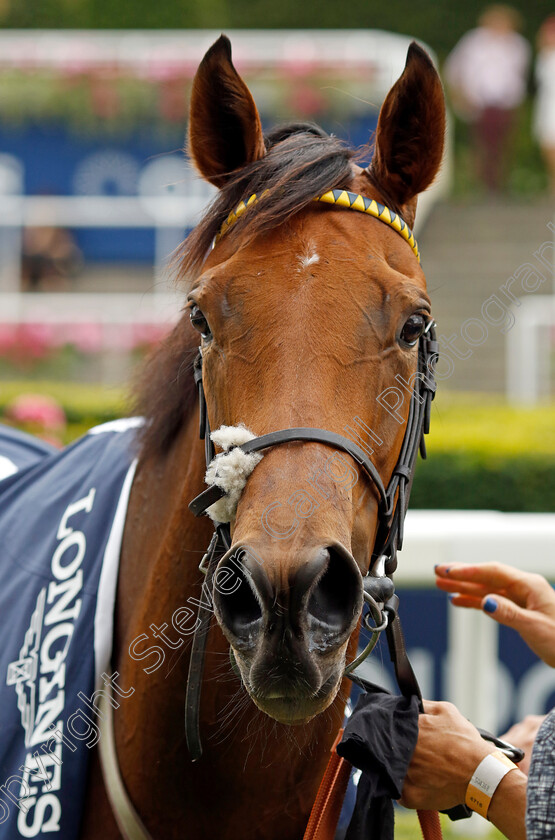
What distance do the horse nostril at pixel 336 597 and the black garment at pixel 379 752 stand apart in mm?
462

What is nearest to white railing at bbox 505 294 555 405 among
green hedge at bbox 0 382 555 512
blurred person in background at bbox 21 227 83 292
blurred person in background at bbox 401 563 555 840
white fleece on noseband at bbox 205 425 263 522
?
green hedge at bbox 0 382 555 512

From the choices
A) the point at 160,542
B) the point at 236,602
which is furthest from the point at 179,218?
the point at 236,602

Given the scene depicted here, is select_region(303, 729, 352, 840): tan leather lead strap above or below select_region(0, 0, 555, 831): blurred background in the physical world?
below

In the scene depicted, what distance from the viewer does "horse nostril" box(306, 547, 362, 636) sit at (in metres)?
1.58

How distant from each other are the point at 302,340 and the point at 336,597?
19.1 inches

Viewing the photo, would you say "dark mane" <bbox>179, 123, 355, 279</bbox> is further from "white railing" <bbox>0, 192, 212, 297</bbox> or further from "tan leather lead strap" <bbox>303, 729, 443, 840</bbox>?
"white railing" <bbox>0, 192, 212, 297</bbox>

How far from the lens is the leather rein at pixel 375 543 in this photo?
183 centimetres

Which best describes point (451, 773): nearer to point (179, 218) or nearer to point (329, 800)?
point (329, 800)

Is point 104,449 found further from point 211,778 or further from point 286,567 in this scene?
point 286,567

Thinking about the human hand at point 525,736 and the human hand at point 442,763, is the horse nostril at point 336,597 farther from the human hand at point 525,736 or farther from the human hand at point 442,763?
the human hand at point 525,736

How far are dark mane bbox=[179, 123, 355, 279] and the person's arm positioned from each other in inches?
45.6

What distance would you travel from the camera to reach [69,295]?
11.1m

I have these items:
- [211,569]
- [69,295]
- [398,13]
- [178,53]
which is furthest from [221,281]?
[398,13]

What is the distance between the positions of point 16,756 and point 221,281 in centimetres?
126
